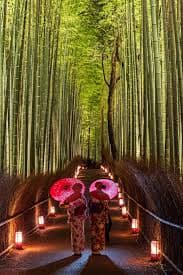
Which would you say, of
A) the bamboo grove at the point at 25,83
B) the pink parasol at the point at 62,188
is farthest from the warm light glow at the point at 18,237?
the bamboo grove at the point at 25,83

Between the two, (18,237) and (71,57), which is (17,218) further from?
(71,57)

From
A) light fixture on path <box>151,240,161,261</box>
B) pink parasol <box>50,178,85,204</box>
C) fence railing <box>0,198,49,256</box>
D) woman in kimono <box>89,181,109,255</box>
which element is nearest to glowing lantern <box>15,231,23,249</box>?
fence railing <box>0,198,49,256</box>

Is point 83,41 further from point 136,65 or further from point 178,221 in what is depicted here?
point 178,221

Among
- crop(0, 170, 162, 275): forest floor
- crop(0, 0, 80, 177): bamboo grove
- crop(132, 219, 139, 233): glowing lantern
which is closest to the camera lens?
crop(0, 170, 162, 275): forest floor

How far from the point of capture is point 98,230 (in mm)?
11344

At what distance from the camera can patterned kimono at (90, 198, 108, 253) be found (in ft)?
37.0

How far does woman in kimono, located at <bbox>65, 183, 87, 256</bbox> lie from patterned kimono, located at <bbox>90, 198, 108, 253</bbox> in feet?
0.79

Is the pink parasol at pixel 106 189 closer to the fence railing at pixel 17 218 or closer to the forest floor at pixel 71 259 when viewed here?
the forest floor at pixel 71 259

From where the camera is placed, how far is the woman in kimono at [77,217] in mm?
11078

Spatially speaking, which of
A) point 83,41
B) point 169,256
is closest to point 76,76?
point 83,41

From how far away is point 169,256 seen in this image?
9109 mm

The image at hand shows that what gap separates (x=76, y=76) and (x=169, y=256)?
29728 mm

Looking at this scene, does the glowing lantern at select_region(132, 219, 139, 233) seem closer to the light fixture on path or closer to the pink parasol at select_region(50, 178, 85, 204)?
the pink parasol at select_region(50, 178, 85, 204)

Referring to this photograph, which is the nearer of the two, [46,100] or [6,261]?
[6,261]
